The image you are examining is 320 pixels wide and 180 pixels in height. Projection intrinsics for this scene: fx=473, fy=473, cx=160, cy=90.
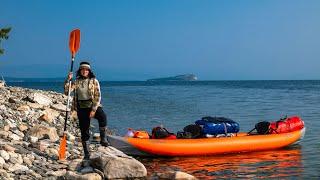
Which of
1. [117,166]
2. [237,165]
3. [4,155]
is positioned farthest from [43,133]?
[237,165]

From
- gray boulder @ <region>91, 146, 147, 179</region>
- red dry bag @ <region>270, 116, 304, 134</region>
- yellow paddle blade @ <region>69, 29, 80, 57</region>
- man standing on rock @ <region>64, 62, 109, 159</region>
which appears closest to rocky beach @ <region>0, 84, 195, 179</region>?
gray boulder @ <region>91, 146, 147, 179</region>

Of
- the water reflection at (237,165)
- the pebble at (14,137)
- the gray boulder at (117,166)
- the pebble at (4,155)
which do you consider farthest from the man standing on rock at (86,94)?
the pebble at (14,137)

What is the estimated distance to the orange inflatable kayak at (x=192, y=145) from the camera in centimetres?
1349

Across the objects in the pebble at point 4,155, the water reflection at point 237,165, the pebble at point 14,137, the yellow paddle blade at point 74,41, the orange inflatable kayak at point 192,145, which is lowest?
the water reflection at point 237,165

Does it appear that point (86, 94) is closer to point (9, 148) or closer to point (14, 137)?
point (9, 148)

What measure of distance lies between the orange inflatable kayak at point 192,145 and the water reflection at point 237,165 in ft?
0.60

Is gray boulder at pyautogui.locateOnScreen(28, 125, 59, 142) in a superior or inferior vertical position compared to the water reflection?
superior

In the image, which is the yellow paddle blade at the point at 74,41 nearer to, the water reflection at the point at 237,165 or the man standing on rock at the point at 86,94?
the man standing on rock at the point at 86,94

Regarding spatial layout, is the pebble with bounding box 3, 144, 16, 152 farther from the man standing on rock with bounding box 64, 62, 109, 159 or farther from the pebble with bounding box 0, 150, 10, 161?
the man standing on rock with bounding box 64, 62, 109, 159

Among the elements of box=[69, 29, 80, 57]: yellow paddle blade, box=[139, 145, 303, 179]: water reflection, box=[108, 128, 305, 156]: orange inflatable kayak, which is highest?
box=[69, 29, 80, 57]: yellow paddle blade

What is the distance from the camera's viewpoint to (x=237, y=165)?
1293 centimetres

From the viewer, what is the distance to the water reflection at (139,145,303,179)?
11.7m

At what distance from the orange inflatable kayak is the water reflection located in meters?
0.18

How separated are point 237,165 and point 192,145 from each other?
5.05 ft
